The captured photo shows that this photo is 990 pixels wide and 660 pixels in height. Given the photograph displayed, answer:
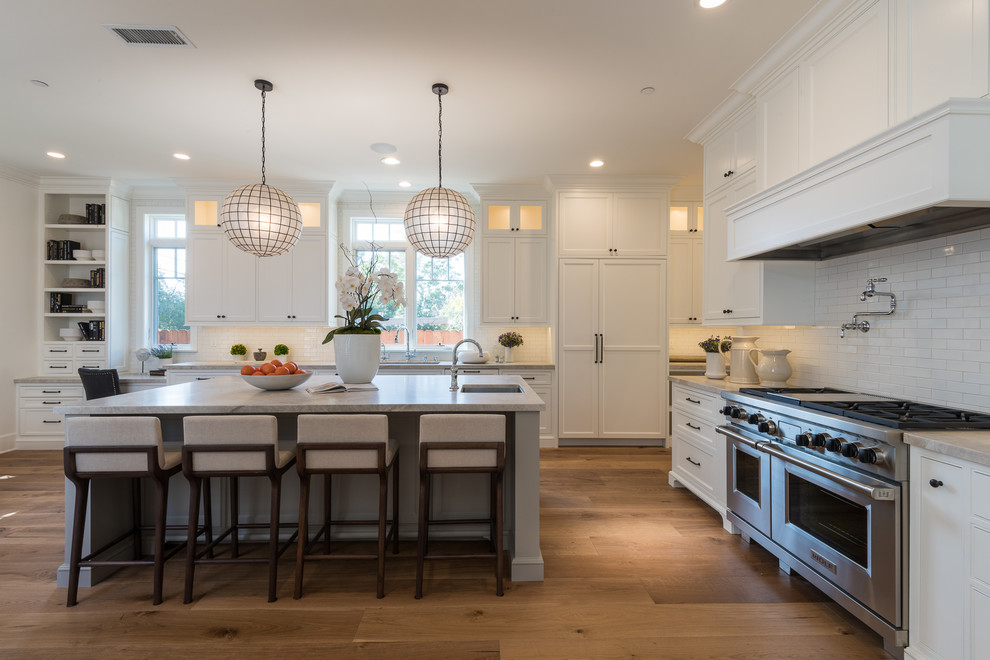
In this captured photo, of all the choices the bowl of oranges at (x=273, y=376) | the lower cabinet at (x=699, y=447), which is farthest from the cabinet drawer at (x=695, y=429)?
the bowl of oranges at (x=273, y=376)

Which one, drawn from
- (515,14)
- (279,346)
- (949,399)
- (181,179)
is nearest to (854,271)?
(949,399)

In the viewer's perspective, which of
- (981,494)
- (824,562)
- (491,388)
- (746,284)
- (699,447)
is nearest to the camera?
(981,494)

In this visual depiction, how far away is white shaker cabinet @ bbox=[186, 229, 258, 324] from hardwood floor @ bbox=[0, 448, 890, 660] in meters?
2.75

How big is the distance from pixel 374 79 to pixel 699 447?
11.1 feet

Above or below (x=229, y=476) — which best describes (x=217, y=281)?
above

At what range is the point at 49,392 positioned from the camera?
489cm

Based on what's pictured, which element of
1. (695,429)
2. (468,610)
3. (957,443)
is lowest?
(468,610)

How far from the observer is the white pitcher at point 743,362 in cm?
323

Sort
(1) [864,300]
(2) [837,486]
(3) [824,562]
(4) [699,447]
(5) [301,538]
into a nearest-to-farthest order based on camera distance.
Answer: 1. (2) [837,486]
2. (3) [824,562]
3. (5) [301,538]
4. (1) [864,300]
5. (4) [699,447]

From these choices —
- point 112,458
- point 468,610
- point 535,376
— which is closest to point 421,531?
point 468,610

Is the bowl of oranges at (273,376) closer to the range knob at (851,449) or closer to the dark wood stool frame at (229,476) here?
the dark wood stool frame at (229,476)

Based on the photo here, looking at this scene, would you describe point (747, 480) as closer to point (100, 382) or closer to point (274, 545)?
point (274, 545)

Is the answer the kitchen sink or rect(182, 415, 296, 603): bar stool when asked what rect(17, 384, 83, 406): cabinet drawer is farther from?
the kitchen sink

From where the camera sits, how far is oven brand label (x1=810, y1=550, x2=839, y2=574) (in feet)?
6.66
